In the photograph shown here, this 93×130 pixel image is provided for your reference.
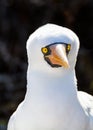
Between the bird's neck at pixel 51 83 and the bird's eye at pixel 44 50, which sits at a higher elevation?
the bird's eye at pixel 44 50

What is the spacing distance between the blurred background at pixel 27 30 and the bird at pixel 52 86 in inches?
71.6

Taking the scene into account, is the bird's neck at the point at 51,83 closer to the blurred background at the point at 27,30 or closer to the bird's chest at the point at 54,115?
the bird's chest at the point at 54,115

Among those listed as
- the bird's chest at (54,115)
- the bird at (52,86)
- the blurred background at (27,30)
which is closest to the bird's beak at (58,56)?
the bird at (52,86)

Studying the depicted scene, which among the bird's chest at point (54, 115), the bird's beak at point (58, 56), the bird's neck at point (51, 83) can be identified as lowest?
the bird's chest at point (54, 115)

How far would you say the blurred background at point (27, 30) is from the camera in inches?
175

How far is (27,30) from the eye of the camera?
4.48m

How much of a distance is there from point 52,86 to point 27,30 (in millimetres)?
1953

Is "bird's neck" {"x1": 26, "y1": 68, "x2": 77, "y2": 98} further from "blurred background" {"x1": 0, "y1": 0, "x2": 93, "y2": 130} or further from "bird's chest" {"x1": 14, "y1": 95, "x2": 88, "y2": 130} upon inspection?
"blurred background" {"x1": 0, "y1": 0, "x2": 93, "y2": 130}

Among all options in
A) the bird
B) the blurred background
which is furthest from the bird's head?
the blurred background

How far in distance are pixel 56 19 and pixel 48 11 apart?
7 cm

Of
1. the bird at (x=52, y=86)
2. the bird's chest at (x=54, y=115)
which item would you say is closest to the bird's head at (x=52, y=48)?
the bird at (x=52, y=86)

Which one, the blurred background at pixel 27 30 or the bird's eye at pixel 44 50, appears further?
the blurred background at pixel 27 30

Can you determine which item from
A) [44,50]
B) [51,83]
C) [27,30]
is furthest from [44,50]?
[27,30]

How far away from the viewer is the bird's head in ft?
8.08
